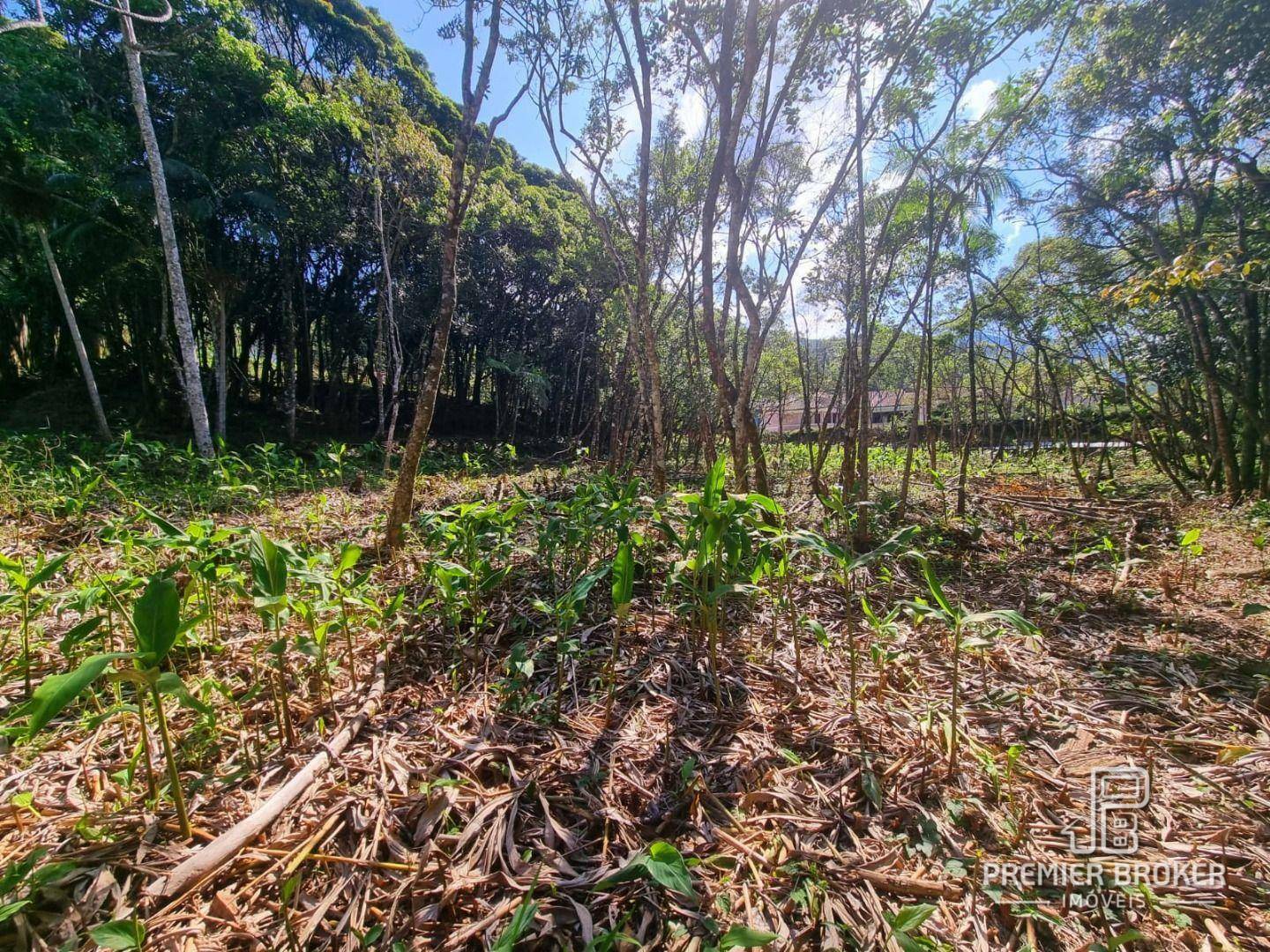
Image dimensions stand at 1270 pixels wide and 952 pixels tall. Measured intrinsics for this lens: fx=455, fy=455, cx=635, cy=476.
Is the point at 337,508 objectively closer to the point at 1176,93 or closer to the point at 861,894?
the point at 861,894

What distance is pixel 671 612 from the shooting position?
2881 mm

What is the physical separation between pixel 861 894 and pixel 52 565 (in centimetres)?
294

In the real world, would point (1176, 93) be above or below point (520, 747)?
above

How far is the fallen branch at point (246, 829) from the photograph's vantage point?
3.81 feet

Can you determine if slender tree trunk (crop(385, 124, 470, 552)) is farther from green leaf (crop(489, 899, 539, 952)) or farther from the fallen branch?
green leaf (crop(489, 899, 539, 952))

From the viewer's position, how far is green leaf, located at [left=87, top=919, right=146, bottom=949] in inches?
37.4

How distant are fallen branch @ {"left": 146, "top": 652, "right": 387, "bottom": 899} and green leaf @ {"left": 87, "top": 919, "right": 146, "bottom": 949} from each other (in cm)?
16

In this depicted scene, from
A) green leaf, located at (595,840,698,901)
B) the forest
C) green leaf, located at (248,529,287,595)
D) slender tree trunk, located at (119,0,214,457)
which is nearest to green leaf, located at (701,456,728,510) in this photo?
the forest

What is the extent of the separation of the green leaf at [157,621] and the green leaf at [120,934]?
54 centimetres

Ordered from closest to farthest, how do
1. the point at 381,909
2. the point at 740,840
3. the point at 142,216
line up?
the point at 381,909 → the point at 740,840 → the point at 142,216

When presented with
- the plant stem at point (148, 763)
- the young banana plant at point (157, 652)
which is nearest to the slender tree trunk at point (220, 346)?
the plant stem at point (148, 763)

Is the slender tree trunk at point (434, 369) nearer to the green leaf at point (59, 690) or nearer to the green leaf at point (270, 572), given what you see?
the green leaf at point (270, 572)

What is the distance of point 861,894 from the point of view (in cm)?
126

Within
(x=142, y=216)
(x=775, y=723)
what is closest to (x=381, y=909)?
(x=775, y=723)
